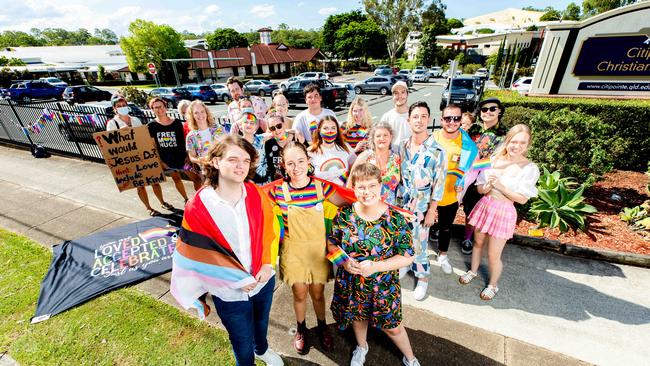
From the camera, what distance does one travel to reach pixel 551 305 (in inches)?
123

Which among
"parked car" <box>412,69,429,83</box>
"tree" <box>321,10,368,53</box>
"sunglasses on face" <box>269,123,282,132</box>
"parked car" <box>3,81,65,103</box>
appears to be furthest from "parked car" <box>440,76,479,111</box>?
"tree" <box>321,10,368,53</box>

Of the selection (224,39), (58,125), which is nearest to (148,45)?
(224,39)

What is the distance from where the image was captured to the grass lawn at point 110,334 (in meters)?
2.78

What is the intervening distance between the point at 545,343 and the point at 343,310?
83.1 inches

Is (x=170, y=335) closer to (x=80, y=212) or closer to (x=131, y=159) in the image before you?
(x=131, y=159)

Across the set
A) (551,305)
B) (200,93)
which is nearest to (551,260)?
(551,305)

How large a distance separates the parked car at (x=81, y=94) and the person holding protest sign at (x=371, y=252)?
3033 centimetres

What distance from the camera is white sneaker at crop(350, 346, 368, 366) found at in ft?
Answer: 8.47

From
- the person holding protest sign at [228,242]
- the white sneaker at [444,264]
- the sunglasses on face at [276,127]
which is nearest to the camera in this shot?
the person holding protest sign at [228,242]

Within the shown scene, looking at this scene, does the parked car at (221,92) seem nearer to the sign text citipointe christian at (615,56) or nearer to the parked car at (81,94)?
the parked car at (81,94)

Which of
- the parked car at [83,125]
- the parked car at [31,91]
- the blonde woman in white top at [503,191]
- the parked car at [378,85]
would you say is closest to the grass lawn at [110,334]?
the blonde woman in white top at [503,191]

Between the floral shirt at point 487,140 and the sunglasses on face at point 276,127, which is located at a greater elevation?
the sunglasses on face at point 276,127

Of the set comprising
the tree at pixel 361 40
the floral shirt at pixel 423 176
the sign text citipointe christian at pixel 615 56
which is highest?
the tree at pixel 361 40

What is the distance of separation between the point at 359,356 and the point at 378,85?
23.3 meters
